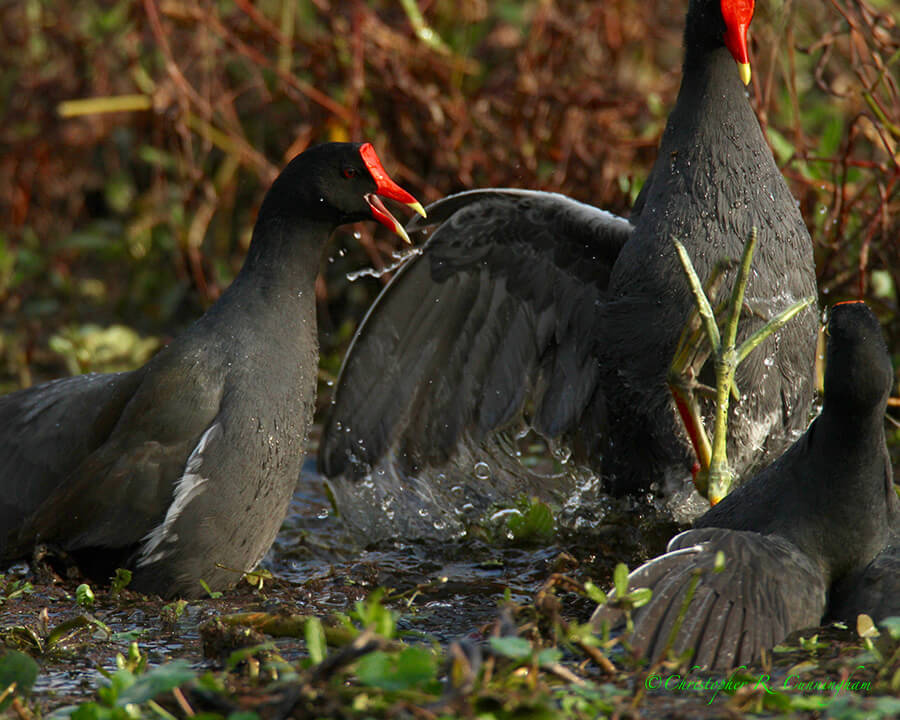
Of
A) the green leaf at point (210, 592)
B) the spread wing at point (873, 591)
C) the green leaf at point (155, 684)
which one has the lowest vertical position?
the green leaf at point (210, 592)

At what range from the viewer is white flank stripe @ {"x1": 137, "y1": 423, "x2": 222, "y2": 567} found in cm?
357

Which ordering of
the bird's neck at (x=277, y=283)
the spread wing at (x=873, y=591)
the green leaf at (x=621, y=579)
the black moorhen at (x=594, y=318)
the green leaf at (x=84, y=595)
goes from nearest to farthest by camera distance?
the green leaf at (x=621, y=579) < the spread wing at (x=873, y=591) < the green leaf at (x=84, y=595) < the bird's neck at (x=277, y=283) < the black moorhen at (x=594, y=318)

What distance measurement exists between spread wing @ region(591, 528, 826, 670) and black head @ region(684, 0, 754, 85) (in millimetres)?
1447

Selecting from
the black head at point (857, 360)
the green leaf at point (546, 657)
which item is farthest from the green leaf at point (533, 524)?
the green leaf at point (546, 657)

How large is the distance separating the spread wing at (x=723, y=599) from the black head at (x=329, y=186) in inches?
56.7

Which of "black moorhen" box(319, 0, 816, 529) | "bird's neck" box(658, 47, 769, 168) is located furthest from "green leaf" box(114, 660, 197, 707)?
"bird's neck" box(658, 47, 769, 168)

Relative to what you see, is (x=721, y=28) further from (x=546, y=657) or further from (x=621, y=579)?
(x=546, y=657)

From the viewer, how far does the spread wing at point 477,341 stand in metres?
4.29

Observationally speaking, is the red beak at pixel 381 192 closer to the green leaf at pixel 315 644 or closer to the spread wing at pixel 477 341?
the spread wing at pixel 477 341

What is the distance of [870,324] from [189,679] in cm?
170

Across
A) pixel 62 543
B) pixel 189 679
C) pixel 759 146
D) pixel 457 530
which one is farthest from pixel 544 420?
pixel 189 679

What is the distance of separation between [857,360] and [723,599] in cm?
62

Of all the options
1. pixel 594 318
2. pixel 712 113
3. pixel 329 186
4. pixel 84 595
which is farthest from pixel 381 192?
pixel 84 595

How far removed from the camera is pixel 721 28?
151 inches
